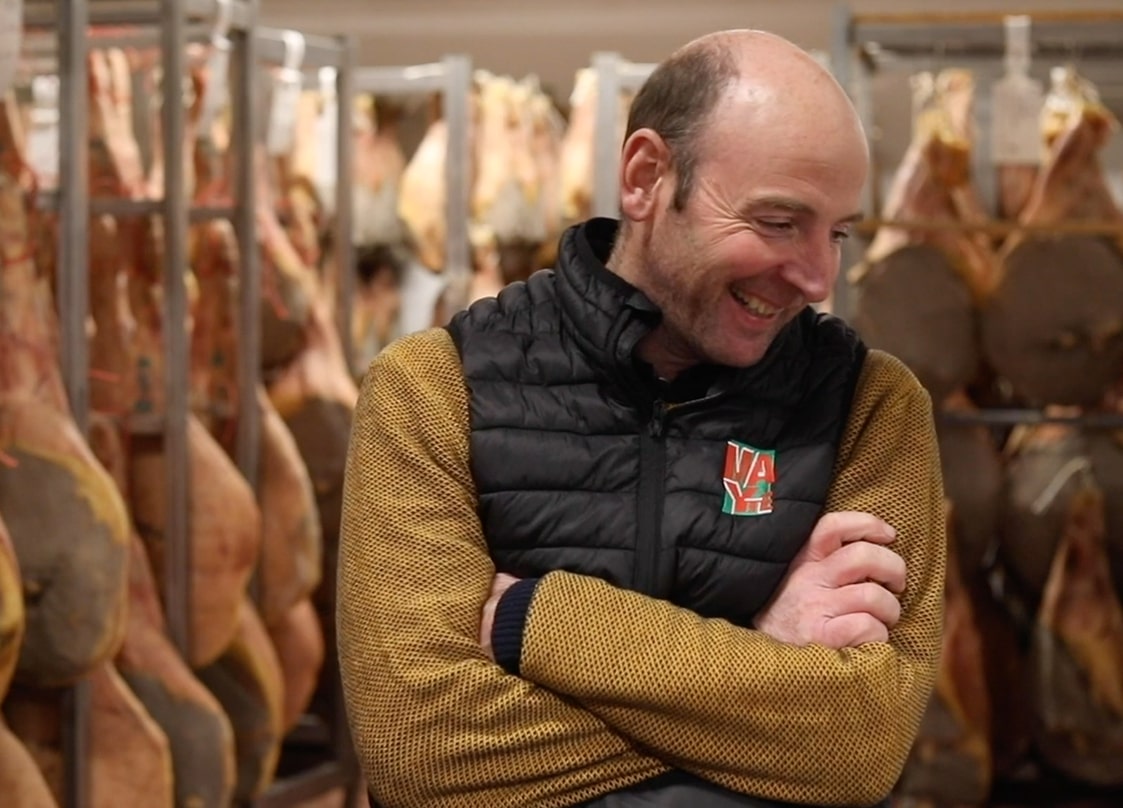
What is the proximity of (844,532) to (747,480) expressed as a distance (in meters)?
0.10

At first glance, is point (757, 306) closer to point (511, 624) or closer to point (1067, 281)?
point (511, 624)

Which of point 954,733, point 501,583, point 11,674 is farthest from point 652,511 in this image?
point 954,733

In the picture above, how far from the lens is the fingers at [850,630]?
1.57m

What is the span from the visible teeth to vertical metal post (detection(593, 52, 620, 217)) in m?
3.17

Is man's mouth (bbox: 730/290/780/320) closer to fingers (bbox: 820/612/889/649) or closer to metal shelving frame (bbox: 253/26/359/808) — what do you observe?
fingers (bbox: 820/612/889/649)

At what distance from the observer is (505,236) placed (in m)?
4.86

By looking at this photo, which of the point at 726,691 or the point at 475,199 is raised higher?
the point at 726,691

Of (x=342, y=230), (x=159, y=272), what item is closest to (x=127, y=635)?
(x=159, y=272)

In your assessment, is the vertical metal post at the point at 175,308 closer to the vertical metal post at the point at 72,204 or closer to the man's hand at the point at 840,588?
Result: the vertical metal post at the point at 72,204

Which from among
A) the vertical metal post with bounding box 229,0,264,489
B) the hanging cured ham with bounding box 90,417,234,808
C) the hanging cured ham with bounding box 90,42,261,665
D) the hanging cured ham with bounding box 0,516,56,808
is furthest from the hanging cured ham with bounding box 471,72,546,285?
the hanging cured ham with bounding box 0,516,56,808

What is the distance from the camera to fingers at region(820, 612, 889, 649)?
5.14ft

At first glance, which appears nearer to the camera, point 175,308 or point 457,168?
point 175,308

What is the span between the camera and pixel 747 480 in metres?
1.57

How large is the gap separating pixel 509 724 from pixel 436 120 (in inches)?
147
